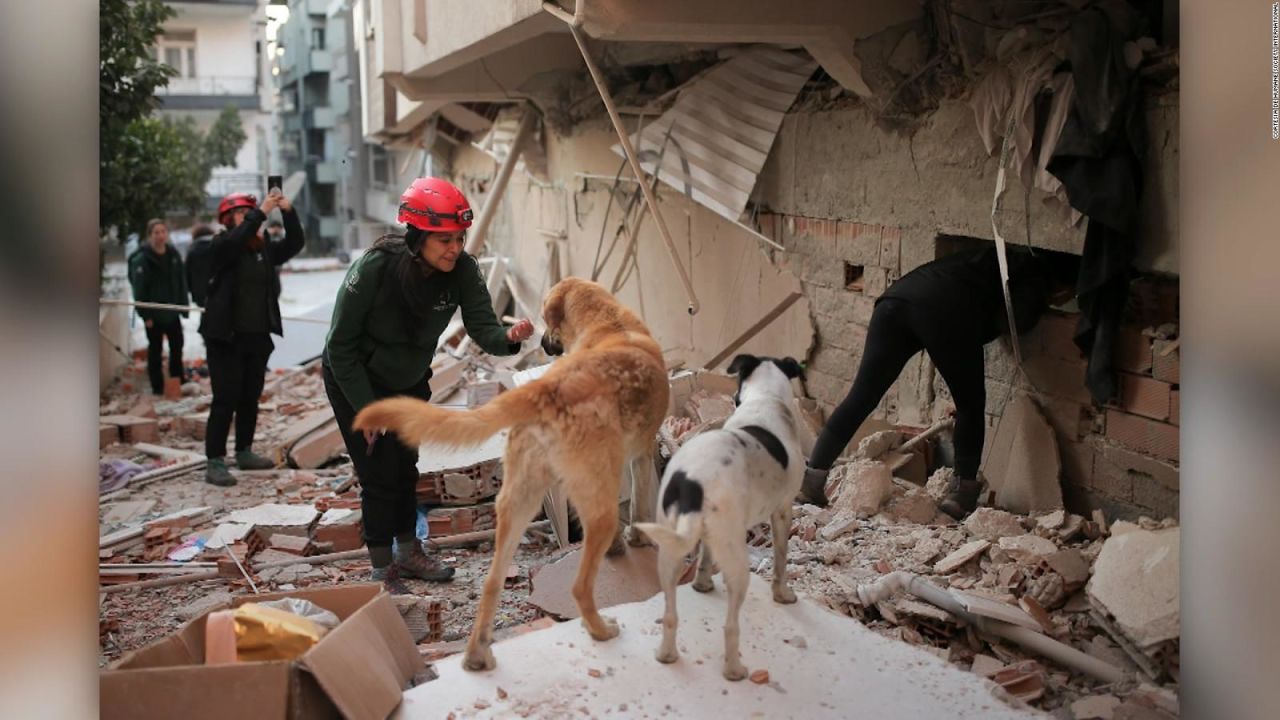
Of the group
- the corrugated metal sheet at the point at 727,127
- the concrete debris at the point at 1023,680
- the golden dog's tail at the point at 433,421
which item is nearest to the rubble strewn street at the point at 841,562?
the concrete debris at the point at 1023,680

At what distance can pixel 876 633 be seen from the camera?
14.7 feet

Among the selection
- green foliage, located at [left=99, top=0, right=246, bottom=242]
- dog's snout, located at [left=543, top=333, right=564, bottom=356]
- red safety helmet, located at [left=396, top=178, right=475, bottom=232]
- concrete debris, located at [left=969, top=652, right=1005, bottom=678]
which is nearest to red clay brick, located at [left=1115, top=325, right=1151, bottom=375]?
concrete debris, located at [left=969, top=652, right=1005, bottom=678]

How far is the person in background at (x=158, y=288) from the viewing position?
11672mm

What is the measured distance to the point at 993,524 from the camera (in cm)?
553

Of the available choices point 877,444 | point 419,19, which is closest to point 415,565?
point 877,444

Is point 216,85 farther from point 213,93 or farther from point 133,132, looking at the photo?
point 133,132

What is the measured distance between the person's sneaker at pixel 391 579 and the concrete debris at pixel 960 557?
2.49 meters

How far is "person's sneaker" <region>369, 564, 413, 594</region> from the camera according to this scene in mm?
5500

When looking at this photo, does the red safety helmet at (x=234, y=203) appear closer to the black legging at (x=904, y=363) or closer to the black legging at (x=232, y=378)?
the black legging at (x=232, y=378)

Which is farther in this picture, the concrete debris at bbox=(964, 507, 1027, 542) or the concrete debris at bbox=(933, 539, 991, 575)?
the concrete debris at bbox=(964, 507, 1027, 542)

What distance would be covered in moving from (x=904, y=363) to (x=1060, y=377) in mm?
864

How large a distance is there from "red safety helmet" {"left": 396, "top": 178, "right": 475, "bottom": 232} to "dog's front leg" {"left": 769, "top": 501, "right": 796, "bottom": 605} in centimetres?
179

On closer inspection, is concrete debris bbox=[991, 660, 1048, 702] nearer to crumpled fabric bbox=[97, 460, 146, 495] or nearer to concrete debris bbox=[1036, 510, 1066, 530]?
concrete debris bbox=[1036, 510, 1066, 530]

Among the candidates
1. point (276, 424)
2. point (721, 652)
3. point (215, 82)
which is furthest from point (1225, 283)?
point (215, 82)
